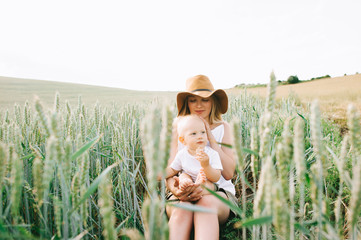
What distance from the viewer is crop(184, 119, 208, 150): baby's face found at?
1.65m

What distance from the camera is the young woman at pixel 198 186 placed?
133 cm

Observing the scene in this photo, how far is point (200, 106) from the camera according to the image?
2123 mm

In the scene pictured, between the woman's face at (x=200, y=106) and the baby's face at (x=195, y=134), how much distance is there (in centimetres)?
42

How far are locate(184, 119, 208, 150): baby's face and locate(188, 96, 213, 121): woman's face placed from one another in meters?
0.42

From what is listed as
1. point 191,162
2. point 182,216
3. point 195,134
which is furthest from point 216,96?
point 182,216

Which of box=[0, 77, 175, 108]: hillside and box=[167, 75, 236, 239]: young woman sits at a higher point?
box=[0, 77, 175, 108]: hillside

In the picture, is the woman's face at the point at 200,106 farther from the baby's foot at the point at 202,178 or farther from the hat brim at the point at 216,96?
the baby's foot at the point at 202,178

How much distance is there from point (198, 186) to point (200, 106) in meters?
0.93

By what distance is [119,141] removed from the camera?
1.25 m

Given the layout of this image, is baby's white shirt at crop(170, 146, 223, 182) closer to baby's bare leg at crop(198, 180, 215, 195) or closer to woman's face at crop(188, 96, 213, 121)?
baby's bare leg at crop(198, 180, 215, 195)

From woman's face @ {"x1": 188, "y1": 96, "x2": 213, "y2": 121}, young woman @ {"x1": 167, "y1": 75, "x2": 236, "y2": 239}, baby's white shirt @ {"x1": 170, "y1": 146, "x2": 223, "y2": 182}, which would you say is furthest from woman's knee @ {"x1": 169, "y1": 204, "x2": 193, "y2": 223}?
woman's face @ {"x1": 188, "y1": 96, "x2": 213, "y2": 121}

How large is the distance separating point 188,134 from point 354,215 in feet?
4.10

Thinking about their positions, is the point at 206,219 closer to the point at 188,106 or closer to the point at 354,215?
the point at 354,215

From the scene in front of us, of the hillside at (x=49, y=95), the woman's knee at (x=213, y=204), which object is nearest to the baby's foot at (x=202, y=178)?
the woman's knee at (x=213, y=204)
